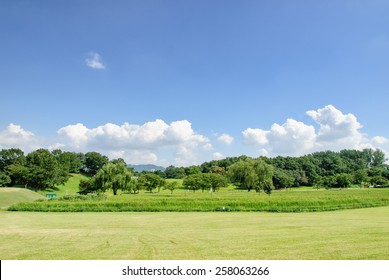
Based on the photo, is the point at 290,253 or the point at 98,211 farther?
the point at 98,211

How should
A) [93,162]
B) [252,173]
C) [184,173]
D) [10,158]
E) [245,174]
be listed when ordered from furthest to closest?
[184,173], [93,162], [10,158], [245,174], [252,173]

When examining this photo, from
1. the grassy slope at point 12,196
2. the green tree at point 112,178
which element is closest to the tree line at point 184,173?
the green tree at point 112,178

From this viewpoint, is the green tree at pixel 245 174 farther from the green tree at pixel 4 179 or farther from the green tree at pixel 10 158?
the green tree at pixel 10 158

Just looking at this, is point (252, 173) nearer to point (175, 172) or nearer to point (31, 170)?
point (31, 170)

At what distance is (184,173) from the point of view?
574 ft

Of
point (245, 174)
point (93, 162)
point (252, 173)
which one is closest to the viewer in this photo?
point (252, 173)

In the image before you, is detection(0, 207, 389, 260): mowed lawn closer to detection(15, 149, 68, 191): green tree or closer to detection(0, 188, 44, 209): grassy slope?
detection(0, 188, 44, 209): grassy slope

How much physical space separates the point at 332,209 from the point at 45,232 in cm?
3349

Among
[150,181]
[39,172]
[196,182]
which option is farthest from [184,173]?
[39,172]

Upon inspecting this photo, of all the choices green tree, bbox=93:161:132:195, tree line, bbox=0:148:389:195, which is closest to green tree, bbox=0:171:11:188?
tree line, bbox=0:148:389:195

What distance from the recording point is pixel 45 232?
19.6m

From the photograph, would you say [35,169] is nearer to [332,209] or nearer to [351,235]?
[332,209]

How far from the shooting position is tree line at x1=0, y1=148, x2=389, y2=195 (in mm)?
74125

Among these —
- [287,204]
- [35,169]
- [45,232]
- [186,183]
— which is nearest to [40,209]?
[45,232]
